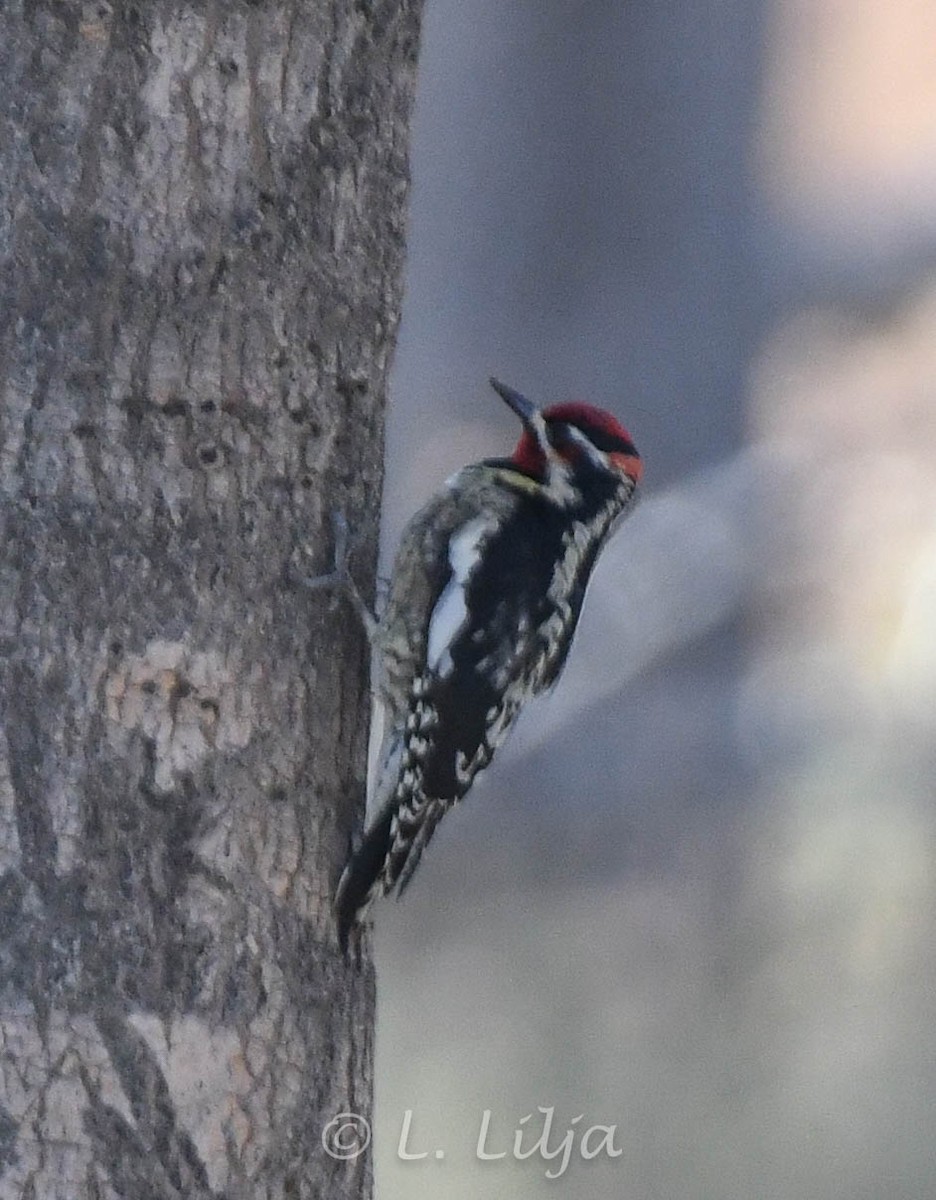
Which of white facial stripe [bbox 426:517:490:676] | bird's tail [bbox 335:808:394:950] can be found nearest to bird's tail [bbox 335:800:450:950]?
bird's tail [bbox 335:808:394:950]

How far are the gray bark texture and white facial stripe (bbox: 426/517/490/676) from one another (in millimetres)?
473

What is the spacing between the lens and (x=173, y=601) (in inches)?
78.2

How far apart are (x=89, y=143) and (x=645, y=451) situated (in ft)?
10.2

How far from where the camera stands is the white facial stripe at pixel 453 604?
2617mm

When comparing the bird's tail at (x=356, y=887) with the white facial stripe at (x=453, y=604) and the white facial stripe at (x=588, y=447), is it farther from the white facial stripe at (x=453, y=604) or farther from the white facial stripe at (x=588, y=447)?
the white facial stripe at (x=588, y=447)

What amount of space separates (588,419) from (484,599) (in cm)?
44

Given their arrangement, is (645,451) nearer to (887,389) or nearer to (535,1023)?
(887,389)

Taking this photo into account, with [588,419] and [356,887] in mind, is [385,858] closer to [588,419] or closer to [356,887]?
[356,887]

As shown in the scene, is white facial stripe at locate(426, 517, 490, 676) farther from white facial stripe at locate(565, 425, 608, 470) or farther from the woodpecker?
white facial stripe at locate(565, 425, 608, 470)

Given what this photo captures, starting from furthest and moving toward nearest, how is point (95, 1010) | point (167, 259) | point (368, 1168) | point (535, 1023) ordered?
1. point (535, 1023)
2. point (368, 1168)
3. point (167, 259)
4. point (95, 1010)

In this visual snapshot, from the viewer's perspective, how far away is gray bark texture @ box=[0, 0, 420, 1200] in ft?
6.18

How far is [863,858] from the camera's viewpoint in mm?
5152

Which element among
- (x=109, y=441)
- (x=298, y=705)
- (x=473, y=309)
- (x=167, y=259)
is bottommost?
(x=298, y=705)

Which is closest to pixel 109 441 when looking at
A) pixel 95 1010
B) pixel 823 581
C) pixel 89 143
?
pixel 89 143
